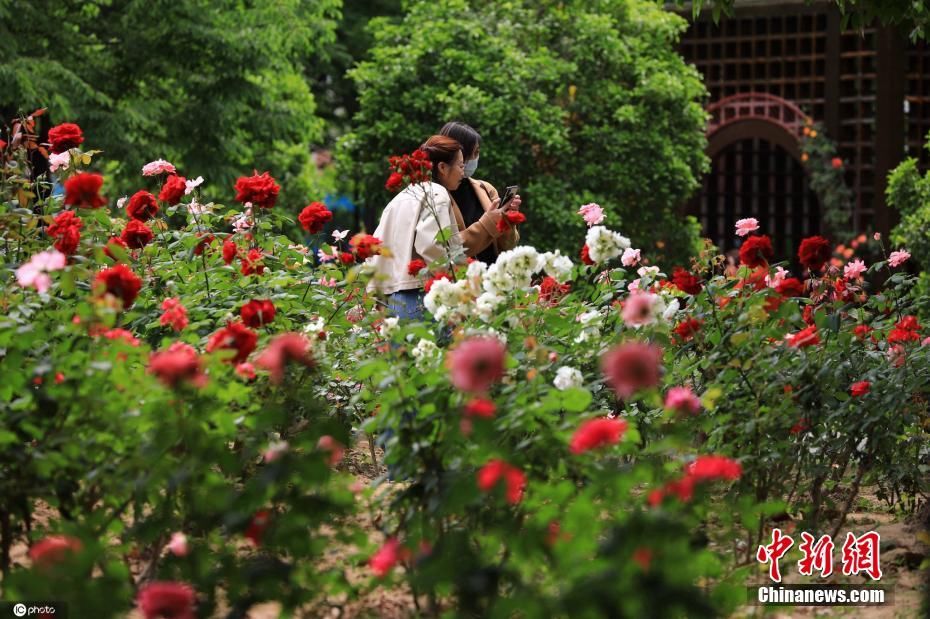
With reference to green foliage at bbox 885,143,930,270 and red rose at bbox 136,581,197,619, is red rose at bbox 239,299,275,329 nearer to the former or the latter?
red rose at bbox 136,581,197,619

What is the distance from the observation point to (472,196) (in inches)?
212

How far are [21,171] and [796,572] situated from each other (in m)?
3.05

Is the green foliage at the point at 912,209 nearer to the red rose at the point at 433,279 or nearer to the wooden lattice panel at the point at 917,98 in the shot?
the wooden lattice panel at the point at 917,98

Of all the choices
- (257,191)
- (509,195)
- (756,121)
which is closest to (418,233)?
(509,195)

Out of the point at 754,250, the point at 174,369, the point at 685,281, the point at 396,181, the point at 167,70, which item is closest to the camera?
the point at 174,369

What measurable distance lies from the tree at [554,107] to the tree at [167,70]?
46.6 inches

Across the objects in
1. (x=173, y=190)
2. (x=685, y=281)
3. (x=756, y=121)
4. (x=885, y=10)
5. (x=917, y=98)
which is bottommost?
(x=685, y=281)

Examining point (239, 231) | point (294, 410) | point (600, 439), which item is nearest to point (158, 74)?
point (239, 231)

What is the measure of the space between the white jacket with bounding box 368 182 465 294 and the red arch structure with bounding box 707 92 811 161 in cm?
1149

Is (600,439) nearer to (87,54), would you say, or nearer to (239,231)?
(239,231)

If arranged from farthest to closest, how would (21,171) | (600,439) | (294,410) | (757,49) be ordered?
1. (757,49)
2. (21,171)
3. (294,410)
4. (600,439)

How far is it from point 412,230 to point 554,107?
7911mm

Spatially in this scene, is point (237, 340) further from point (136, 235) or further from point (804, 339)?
point (804, 339)

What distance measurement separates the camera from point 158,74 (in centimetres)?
1345
